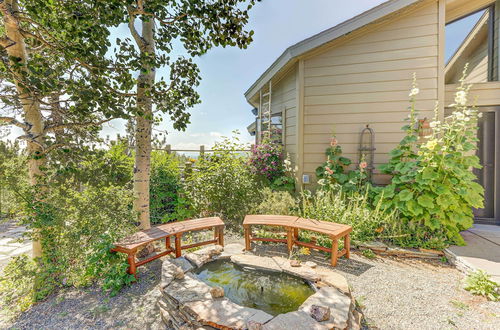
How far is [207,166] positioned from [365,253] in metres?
3.20

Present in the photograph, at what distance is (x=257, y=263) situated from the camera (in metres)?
2.49

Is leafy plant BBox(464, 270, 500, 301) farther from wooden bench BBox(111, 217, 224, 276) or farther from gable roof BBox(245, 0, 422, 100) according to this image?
gable roof BBox(245, 0, 422, 100)

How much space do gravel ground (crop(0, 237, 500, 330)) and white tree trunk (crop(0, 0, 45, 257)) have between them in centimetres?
85

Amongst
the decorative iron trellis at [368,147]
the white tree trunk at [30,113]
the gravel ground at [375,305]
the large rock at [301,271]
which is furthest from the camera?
the decorative iron trellis at [368,147]

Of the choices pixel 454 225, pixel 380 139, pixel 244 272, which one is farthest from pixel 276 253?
pixel 380 139

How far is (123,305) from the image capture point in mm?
2244

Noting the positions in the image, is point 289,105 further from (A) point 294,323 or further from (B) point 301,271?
(A) point 294,323

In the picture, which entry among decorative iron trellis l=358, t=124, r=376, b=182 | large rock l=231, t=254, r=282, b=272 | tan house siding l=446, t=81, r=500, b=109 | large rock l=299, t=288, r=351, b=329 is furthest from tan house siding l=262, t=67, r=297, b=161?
large rock l=299, t=288, r=351, b=329

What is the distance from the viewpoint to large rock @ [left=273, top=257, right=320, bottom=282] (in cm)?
221

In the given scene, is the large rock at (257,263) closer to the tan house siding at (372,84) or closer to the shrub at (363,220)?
the shrub at (363,220)

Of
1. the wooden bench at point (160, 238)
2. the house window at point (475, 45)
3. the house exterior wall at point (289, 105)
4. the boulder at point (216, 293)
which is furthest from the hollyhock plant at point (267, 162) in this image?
the house window at point (475, 45)

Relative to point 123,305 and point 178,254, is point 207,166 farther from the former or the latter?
point 123,305

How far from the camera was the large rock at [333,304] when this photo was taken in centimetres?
159

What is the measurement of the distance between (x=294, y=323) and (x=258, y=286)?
0.68 meters
